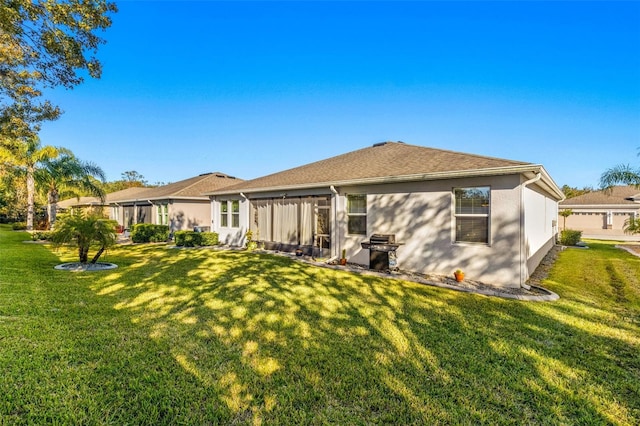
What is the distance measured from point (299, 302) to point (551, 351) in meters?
4.15

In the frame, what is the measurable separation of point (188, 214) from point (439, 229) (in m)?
16.7

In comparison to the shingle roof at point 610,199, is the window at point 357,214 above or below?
below

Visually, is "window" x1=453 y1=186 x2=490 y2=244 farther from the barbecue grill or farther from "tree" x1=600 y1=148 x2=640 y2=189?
"tree" x1=600 y1=148 x2=640 y2=189

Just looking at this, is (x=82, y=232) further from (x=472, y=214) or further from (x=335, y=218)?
(x=472, y=214)

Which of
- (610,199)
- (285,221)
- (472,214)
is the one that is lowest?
(285,221)

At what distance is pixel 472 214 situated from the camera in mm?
7926

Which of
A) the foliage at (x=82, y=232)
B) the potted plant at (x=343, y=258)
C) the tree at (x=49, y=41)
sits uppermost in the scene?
the tree at (x=49, y=41)

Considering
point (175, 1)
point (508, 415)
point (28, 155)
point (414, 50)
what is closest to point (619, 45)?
point (414, 50)

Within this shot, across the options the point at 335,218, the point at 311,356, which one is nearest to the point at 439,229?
the point at 335,218

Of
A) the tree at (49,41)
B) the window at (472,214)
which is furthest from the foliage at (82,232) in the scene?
the window at (472,214)

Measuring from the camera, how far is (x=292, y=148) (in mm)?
23281

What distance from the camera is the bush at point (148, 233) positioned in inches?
697

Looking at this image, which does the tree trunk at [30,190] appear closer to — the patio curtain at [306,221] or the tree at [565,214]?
the patio curtain at [306,221]

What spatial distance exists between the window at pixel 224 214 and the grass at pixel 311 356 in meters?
9.90
